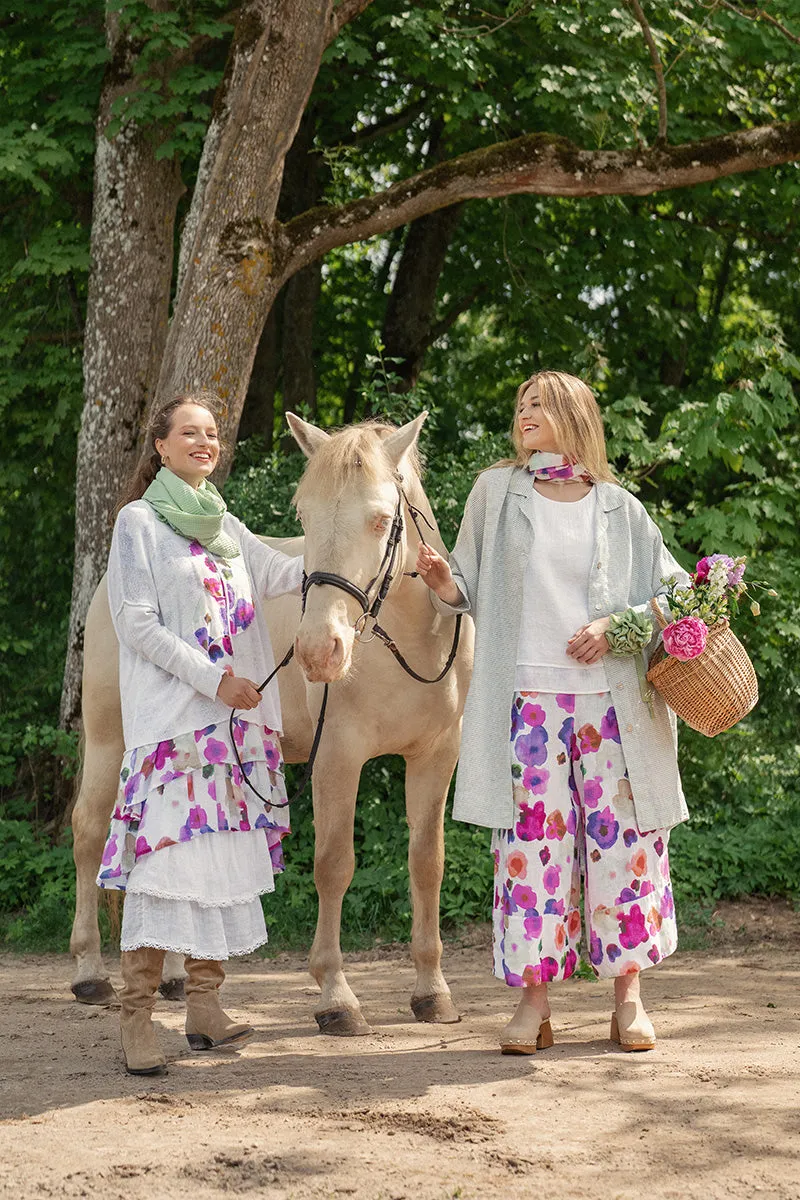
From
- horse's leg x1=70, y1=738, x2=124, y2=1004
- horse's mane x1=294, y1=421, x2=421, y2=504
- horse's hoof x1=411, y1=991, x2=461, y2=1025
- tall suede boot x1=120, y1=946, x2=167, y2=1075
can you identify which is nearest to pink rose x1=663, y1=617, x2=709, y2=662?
horse's mane x1=294, y1=421, x2=421, y2=504

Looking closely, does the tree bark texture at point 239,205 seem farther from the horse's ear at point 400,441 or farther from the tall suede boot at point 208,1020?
the tall suede boot at point 208,1020

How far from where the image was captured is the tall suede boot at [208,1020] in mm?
4159

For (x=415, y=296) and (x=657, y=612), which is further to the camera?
(x=415, y=296)

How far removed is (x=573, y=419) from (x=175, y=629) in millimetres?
1500

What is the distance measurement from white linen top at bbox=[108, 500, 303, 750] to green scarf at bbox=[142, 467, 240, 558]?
0.03 metres

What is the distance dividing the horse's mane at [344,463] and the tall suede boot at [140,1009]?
1.50 metres

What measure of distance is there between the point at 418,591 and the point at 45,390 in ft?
19.2

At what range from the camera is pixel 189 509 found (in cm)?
411

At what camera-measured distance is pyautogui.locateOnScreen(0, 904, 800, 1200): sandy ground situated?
2.95 m

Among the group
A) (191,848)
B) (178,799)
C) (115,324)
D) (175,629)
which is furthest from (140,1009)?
(115,324)

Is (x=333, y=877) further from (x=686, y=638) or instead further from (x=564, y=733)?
(x=686, y=638)

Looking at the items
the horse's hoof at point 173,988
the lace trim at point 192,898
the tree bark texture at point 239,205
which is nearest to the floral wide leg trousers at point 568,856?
the lace trim at point 192,898

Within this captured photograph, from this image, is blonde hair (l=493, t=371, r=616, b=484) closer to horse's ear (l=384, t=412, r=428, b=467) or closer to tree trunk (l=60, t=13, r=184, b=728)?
horse's ear (l=384, t=412, r=428, b=467)

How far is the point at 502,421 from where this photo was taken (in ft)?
42.3
